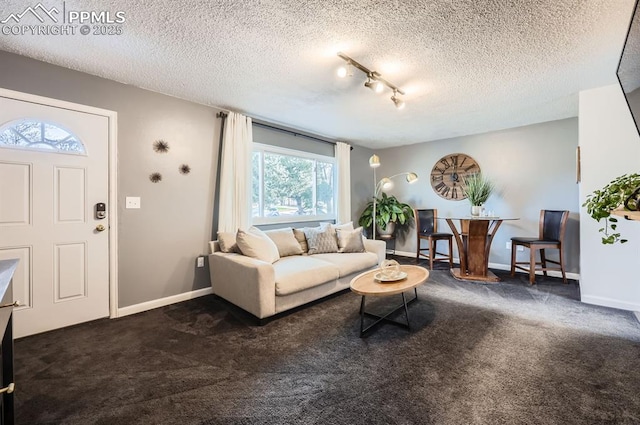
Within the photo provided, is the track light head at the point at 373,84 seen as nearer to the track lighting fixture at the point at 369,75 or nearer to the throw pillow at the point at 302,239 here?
the track lighting fixture at the point at 369,75

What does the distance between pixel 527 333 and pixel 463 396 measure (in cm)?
117

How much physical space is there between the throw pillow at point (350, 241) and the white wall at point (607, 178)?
246 cm

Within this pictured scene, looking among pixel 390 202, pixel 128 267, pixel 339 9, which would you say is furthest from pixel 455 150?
pixel 128 267

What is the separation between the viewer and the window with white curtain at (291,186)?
3900 mm

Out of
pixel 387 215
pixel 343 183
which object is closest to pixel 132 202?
pixel 343 183

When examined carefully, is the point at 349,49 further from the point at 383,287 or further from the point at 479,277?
the point at 479,277

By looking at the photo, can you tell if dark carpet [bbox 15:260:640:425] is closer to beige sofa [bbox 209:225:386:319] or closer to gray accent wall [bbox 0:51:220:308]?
beige sofa [bbox 209:225:386:319]

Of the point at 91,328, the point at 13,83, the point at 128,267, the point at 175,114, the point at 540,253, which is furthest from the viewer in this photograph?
the point at 540,253

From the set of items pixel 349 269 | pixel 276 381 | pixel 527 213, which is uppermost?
pixel 527 213

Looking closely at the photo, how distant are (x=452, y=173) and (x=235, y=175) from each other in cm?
380

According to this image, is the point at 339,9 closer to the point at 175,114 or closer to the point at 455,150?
the point at 175,114

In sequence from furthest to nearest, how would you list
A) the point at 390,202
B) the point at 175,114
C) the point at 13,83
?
the point at 390,202 < the point at 175,114 < the point at 13,83

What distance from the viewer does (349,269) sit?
322 cm

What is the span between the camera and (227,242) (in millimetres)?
3088
